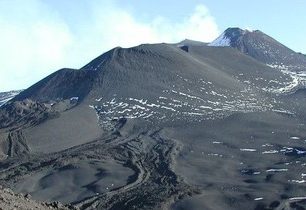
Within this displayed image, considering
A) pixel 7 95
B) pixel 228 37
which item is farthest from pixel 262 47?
pixel 7 95

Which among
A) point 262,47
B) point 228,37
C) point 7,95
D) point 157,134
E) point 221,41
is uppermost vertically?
point 228,37

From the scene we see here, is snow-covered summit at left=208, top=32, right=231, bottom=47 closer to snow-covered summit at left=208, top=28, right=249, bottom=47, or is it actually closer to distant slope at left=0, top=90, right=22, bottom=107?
snow-covered summit at left=208, top=28, right=249, bottom=47

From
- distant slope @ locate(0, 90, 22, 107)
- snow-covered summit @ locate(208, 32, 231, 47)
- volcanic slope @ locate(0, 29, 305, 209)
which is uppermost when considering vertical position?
snow-covered summit @ locate(208, 32, 231, 47)

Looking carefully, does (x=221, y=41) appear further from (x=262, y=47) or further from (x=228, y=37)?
(x=262, y=47)

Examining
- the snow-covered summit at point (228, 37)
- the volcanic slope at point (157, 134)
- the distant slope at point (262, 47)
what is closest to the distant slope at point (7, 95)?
the volcanic slope at point (157, 134)

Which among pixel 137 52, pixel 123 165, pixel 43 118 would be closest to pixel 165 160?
pixel 123 165

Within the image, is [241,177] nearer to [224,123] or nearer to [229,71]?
[224,123]

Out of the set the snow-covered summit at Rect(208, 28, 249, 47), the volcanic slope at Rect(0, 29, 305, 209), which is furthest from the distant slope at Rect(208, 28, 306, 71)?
the volcanic slope at Rect(0, 29, 305, 209)

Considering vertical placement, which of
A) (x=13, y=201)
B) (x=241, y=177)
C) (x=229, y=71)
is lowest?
(x=241, y=177)
